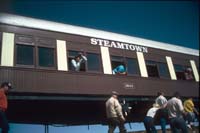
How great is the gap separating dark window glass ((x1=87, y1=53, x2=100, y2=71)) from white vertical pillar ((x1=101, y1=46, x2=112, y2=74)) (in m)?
0.21

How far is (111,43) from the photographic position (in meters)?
9.62

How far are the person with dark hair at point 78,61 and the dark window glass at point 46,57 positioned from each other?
0.64 m

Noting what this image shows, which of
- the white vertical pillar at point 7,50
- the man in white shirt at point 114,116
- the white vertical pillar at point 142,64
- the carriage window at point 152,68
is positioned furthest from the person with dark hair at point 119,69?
the white vertical pillar at point 7,50

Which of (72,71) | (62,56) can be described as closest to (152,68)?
(72,71)

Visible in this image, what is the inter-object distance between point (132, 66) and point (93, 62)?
1.56 m

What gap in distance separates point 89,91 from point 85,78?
404 millimetres

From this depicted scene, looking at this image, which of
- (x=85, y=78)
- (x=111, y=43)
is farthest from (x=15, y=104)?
(x=111, y=43)

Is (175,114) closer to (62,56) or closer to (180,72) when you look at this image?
(62,56)

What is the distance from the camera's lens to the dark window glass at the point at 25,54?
761 cm

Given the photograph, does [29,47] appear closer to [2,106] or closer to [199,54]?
[2,106]

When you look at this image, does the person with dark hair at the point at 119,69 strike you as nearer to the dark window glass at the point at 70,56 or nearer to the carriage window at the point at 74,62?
the carriage window at the point at 74,62

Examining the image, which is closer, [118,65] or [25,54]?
[25,54]

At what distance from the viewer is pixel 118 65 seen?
376 inches

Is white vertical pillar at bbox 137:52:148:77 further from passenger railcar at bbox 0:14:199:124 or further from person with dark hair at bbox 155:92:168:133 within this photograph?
person with dark hair at bbox 155:92:168:133
